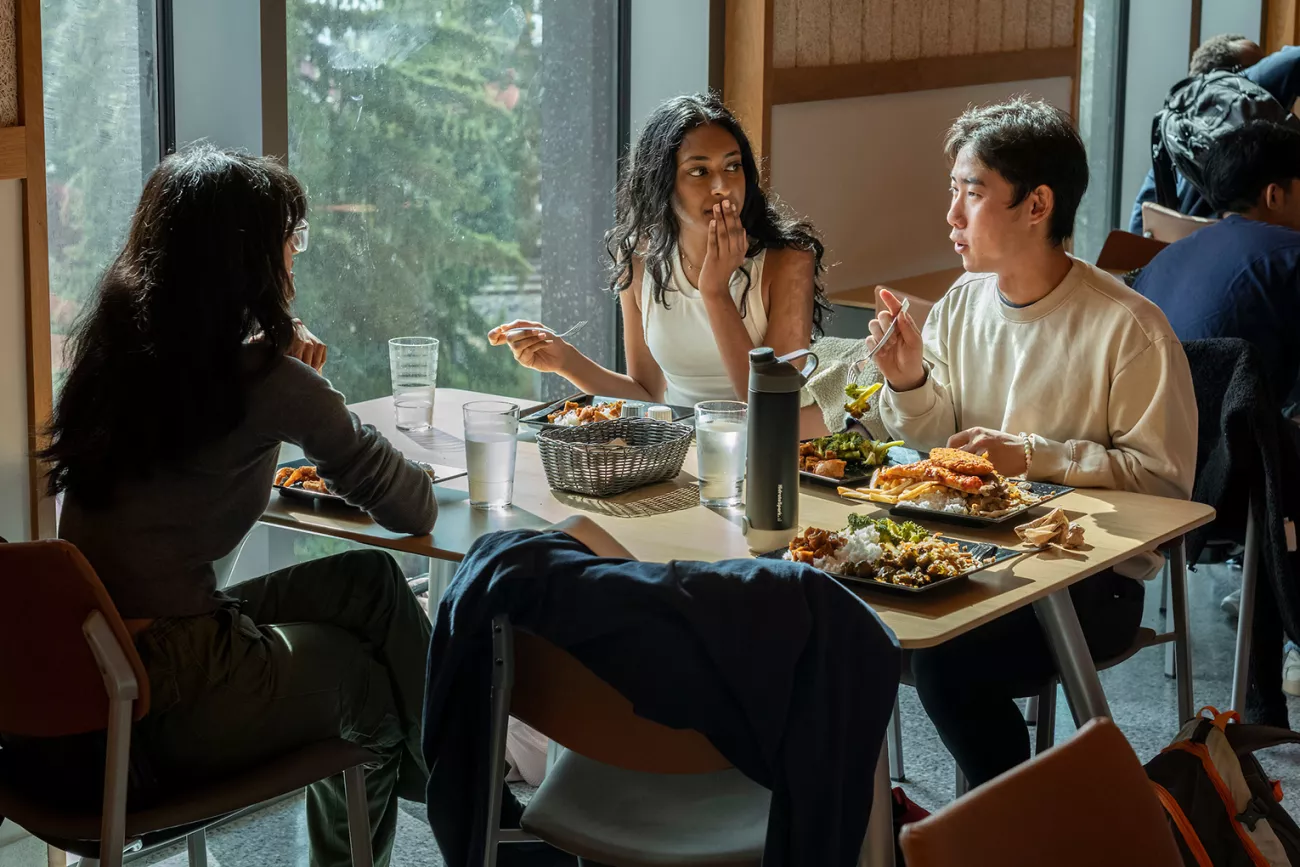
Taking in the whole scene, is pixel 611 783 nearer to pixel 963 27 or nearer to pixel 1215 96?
pixel 1215 96

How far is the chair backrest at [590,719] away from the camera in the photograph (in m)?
1.45

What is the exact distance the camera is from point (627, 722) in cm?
146

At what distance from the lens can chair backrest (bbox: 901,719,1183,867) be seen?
3.25 feet

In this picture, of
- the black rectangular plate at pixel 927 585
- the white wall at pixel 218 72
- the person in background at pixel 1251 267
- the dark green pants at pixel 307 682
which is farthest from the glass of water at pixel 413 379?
the person in background at pixel 1251 267

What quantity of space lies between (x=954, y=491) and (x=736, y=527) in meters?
0.29

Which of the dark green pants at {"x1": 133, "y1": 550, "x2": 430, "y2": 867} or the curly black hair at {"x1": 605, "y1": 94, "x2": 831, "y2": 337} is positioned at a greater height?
the curly black hair at {"x1": 605, "y1": 94, "x2": 831, "y2": 337}

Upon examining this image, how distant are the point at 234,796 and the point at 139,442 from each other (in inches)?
16.8

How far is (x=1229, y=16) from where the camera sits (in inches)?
247

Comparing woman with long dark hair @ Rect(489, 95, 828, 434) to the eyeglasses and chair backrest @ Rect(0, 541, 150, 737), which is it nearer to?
the eyeglasses

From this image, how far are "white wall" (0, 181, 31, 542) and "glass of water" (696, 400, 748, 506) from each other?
1.08 metres

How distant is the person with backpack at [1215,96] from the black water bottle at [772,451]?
2.32 metres

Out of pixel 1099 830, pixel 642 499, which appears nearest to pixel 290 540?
pixel 642 499

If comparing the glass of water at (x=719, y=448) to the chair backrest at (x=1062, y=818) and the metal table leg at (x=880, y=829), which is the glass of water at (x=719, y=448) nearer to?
the metal table leg at (x=880, y=829)

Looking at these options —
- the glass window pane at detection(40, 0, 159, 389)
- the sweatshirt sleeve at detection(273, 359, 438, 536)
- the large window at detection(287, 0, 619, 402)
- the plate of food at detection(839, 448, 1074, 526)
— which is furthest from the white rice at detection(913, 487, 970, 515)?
the large window at detection(287, 0, 619, 402)
